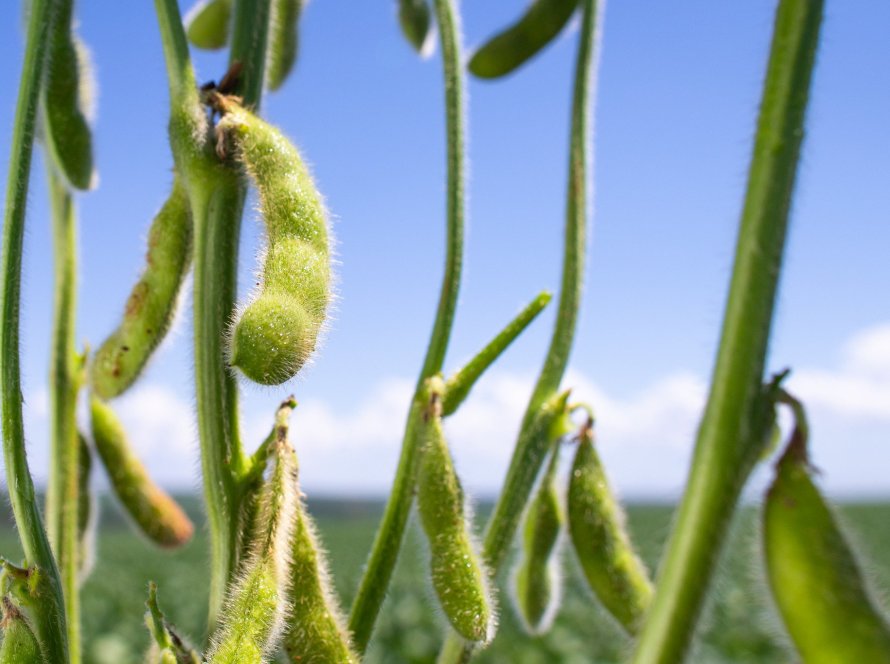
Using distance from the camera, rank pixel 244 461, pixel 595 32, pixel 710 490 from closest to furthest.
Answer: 1. pixel 710 490
2. pixel 244 461
3. pixel 595 32

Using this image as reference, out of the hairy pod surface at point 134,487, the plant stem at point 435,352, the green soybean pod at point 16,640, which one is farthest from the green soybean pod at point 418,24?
the green soybean pod at point 16,640

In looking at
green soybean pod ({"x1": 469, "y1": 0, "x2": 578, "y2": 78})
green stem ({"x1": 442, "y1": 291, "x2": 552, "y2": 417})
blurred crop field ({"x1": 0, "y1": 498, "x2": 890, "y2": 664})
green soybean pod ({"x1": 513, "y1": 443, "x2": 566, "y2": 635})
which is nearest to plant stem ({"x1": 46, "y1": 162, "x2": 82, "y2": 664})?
green stem ({"x1": 442, "y1": 291, "x2": 552, "y2": 417})

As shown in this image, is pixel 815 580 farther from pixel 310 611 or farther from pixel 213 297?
pixel 213 297

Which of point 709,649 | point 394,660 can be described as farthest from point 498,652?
point 709,649

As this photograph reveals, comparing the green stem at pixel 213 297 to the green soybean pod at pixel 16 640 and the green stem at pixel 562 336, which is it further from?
the green stem at pixel 562 336

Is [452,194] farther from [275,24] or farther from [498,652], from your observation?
[498,652]

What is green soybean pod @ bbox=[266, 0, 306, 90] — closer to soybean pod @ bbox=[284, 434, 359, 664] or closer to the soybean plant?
the soybean plant
